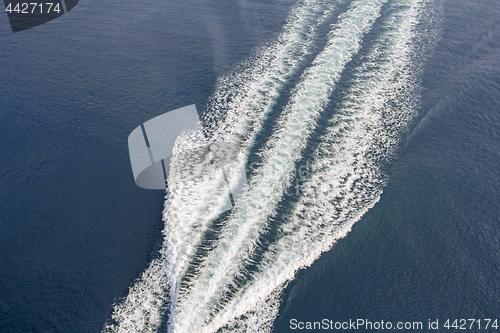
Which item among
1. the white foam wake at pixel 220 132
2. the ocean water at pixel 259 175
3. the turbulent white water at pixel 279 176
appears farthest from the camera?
the ocean water at pixel 259 175

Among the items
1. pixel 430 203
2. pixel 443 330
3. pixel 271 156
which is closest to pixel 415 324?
pixel 443 330

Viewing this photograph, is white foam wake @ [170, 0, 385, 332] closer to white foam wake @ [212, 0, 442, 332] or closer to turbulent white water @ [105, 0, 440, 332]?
turbulent white water @ [105, 0, 440, 332]

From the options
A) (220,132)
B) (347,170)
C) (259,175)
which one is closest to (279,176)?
(259,175)

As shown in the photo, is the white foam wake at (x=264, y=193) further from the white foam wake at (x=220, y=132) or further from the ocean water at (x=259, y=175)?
the white foam wake at (x=220, y=132)

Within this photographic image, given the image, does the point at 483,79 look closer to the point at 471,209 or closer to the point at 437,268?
the point at 471,209

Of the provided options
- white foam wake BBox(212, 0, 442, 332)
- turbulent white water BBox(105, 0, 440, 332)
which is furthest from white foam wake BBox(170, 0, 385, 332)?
white foam wake BBox(212, 0, 442, 332)

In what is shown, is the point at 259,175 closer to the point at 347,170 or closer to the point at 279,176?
the point at 279,176

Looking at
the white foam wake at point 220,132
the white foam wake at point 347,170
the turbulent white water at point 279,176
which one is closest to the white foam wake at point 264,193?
the turbulent white water at point 279,176
